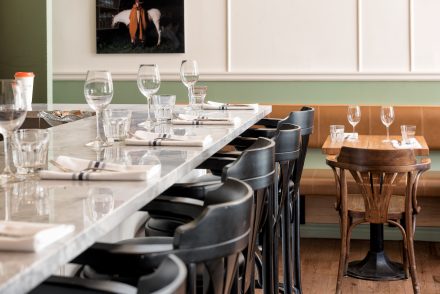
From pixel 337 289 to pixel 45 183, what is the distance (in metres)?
3.40

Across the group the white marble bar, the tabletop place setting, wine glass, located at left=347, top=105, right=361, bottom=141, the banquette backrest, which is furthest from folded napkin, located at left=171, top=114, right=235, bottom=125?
the banquette backrest

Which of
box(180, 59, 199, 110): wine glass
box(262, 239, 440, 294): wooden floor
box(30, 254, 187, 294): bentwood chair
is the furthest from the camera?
box(262, 239, 440, 294): wooden floor

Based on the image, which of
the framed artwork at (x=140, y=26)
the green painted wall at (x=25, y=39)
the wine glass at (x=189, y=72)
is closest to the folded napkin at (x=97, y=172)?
the wine glass at (x=189, y=72)

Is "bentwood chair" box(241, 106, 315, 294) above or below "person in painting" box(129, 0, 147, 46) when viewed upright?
below

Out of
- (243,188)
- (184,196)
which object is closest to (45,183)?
(243,188)

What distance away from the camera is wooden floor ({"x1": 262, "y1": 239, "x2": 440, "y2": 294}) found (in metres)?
5.19

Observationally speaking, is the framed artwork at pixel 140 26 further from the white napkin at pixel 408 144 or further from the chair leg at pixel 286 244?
the chair leg at pixel 286 244

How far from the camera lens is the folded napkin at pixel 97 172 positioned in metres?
1.90

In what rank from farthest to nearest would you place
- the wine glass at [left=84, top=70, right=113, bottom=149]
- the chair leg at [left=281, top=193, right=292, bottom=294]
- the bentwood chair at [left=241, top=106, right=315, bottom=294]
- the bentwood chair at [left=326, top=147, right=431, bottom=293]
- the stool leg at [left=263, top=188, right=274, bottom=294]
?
the bentwood chair at [left=326, top=147, right=431, bottom=293], the bentwood chair at [left=241, top=106, right=315, bottom=294], the chair leg at [left=281, top=193, right=292, bottom=294], the stool leg at [left=263, top=188, right=274, bottom=294], the wine glass at [left=84, top=70, right=113, bottom=149]

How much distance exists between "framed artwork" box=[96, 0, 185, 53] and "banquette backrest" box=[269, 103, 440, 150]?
3.88ft

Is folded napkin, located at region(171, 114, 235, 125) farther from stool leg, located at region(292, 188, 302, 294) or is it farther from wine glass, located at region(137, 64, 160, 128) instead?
stool leg, located at region(292, 188, 302, 294)

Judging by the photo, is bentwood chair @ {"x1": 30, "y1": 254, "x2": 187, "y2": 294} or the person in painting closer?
bentwood chair @ {"x1": 30, "y1": 254, "x2": 187, "y2": 294}

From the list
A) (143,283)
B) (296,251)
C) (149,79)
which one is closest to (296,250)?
(296,251)

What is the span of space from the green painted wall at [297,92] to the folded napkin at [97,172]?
4877mm
